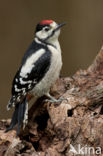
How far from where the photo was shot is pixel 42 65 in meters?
2.99

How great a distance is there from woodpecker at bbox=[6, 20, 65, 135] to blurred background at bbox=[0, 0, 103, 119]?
1.17 meters

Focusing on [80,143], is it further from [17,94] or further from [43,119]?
[17,94]

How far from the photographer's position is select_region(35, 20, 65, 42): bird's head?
305cm

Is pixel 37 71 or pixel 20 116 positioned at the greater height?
pixel 37 71

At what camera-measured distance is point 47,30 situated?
3070 mm

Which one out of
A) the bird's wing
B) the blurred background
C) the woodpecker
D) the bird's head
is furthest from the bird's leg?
the blurred background

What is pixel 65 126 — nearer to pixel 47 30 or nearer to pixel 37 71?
pixel 37 71

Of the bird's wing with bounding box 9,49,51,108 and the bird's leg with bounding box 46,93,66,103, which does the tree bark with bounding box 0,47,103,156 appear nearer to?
the bird's leg with bounding box 46,93,66,103

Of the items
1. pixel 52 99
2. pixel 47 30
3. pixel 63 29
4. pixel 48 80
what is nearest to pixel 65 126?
pixel 52 99

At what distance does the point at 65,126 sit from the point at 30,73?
55 cm

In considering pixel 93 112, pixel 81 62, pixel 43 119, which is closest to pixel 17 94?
pixel 43 119

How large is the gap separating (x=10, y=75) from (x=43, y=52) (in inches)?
60.1

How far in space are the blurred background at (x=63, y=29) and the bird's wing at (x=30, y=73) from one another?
1329 millimetres

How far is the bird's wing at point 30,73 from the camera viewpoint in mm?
2951
